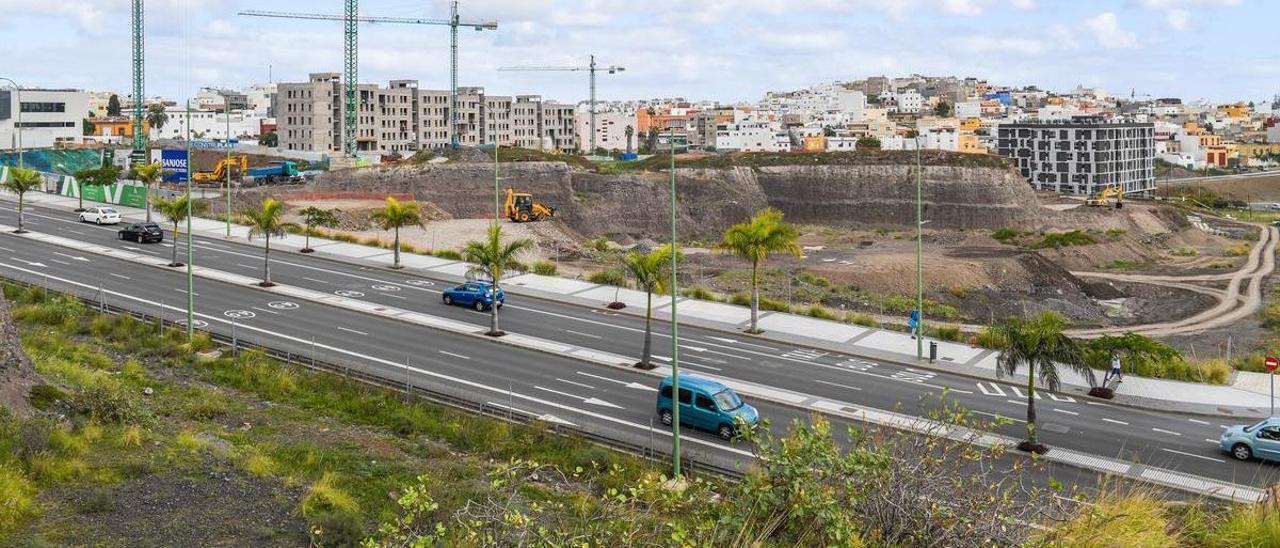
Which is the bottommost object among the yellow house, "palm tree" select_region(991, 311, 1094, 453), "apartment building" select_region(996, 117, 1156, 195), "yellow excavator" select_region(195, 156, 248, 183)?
"palm tree" select_region(991, 311, 1094, 453)

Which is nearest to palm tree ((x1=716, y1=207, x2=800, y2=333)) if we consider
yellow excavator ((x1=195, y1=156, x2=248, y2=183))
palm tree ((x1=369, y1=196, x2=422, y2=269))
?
palm tree ((x1=369, y1=196, x2=422, y2=269))

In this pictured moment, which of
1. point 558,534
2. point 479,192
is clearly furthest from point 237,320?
point 479,192

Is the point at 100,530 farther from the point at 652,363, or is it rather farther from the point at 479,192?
the point at 479,192

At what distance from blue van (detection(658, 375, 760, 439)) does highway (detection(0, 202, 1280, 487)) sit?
0.41 meters

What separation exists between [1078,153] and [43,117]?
450 feet

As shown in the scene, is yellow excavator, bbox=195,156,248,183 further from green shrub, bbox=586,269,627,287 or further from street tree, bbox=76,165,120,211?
green shrub, bbox=586,269,627,287

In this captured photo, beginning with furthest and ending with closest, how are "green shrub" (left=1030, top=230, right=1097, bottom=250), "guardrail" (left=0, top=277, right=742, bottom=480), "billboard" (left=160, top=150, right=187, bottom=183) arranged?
1. "green shrub" (left=1030, top=230, right=1097, bottom=250)
2. "billboard" (left=160, top=150, right=187, bottom=183)
3. "guardrail" (left=0, top=277, right=742, bottom=480)

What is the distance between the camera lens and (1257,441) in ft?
85.2

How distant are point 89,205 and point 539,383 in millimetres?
56696

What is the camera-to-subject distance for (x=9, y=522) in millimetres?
17172

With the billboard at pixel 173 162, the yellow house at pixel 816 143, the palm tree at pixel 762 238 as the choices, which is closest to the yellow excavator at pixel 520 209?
the billboard at pixel 173 162

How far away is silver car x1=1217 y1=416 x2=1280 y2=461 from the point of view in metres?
25.9

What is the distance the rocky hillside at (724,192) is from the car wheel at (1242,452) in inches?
3128

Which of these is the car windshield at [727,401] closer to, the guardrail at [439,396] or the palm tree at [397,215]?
the guardrail at [439,396]
